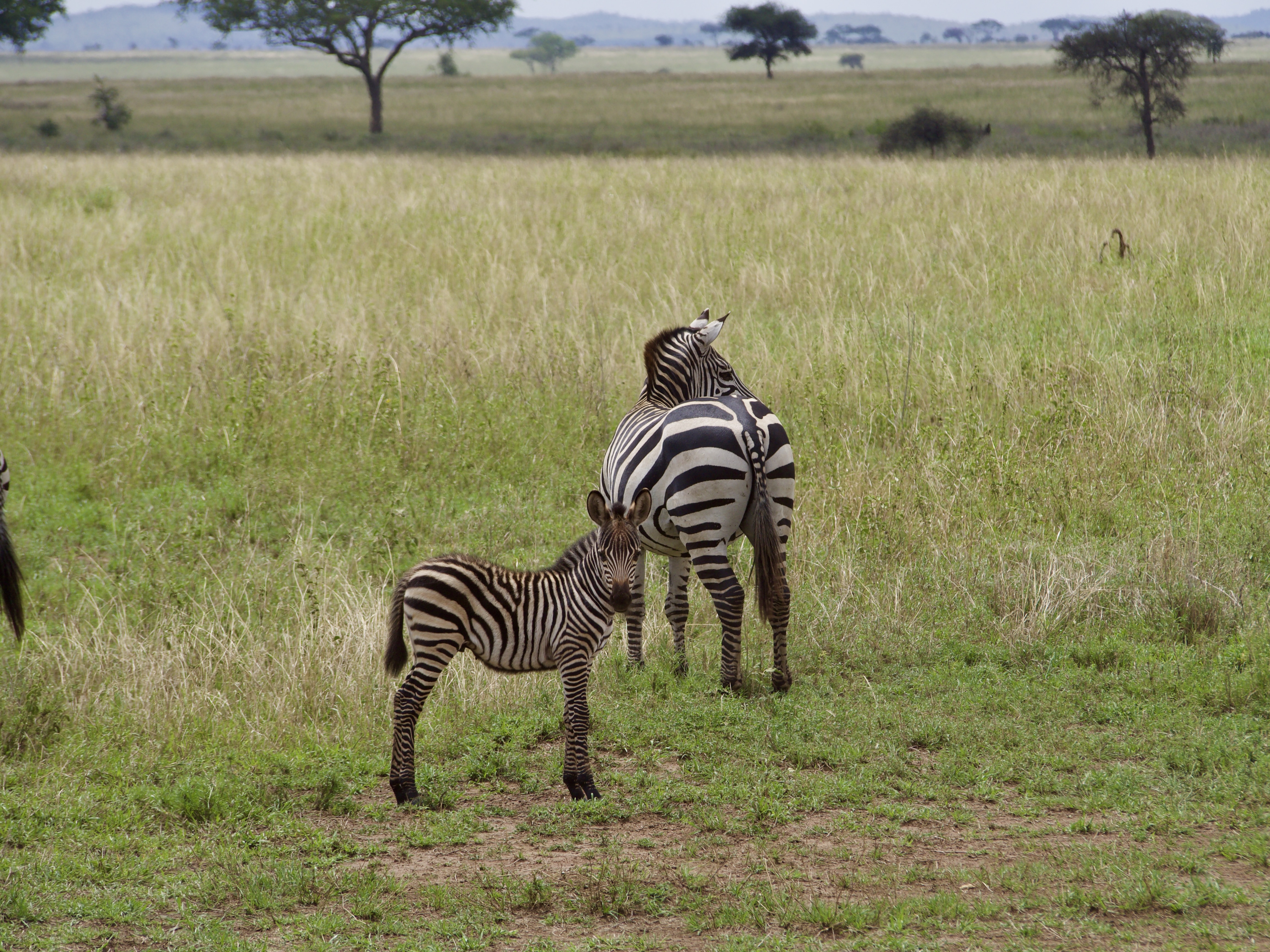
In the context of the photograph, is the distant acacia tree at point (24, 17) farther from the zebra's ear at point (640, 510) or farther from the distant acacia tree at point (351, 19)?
the zebra's ear at point (640, 510)

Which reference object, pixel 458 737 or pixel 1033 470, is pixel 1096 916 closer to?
pixel 458 737

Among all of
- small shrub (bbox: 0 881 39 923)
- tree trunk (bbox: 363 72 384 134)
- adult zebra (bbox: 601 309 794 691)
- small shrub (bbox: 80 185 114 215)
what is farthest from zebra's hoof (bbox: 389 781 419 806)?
tree trunk (bbox: 363 72 384 134)

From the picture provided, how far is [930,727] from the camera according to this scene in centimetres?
500

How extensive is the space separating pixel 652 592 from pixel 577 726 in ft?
8.43

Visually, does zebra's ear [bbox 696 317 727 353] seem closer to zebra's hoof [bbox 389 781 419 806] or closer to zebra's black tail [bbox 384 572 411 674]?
zebra's black tail [bbox 384 572 411 674]

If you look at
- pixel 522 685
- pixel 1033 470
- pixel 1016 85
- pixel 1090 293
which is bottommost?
pixel 522 685

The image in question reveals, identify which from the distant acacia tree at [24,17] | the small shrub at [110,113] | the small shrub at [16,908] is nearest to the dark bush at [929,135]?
the small shrub at [110,113]

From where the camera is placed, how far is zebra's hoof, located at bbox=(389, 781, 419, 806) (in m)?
4.38

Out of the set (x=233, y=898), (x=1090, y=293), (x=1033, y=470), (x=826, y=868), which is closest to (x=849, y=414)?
(x=1033, y=470)

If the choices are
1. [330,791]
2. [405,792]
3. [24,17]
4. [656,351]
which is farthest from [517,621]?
[24,17]

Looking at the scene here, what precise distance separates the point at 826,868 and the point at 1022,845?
0.75 m

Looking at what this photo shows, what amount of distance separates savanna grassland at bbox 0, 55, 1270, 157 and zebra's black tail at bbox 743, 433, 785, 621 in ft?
63.9

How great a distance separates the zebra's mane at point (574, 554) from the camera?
450 cm

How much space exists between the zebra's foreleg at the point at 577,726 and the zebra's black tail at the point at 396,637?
0.63 metres
